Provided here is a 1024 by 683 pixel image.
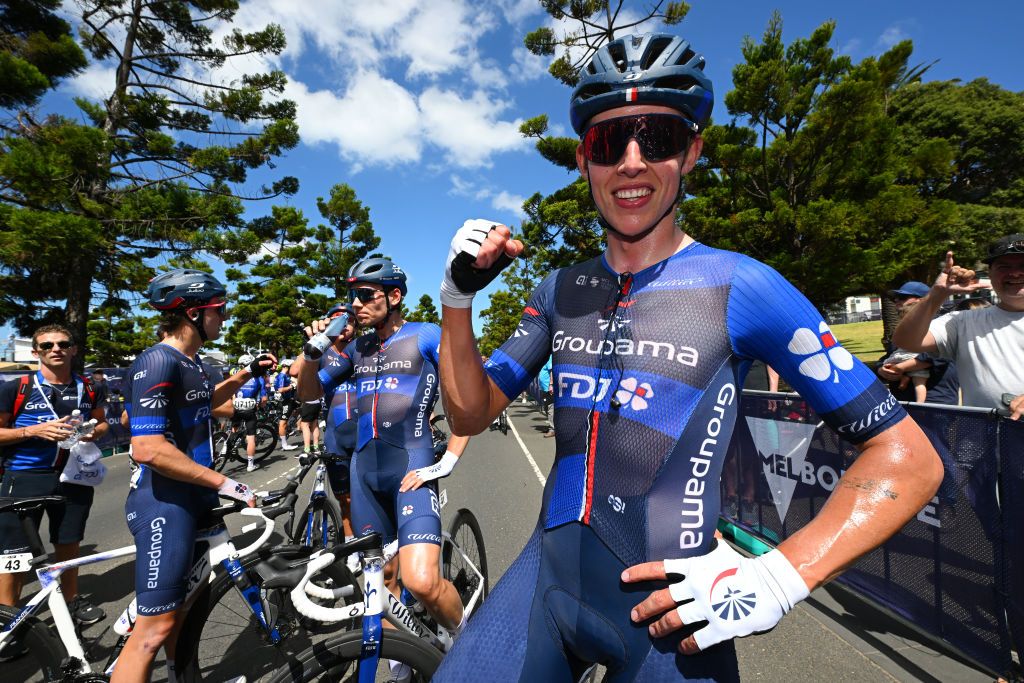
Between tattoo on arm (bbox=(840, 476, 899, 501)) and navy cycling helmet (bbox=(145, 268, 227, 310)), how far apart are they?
10.8 feet

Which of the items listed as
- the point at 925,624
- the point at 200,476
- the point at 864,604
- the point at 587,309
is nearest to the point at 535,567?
the point at 587,309

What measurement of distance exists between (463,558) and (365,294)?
215 centimetres

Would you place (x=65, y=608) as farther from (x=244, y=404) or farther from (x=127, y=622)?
(x=244, y=404)

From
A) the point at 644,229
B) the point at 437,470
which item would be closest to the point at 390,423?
the point at 437,470

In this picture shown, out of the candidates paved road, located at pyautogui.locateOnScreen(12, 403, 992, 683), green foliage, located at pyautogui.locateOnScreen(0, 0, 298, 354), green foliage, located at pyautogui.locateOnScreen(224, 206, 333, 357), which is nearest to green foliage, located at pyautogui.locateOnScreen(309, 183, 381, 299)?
green foliage, located at pyautogui.locateOnScreen(224, 206, 333, 357)

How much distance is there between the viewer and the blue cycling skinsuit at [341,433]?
502 cm

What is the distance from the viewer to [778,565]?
1077 millimetres

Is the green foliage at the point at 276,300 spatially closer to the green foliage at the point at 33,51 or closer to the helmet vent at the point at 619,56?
the green foliage at the point at 33,51

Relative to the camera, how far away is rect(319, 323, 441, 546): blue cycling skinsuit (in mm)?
3490

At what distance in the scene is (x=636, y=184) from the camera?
5.09ft

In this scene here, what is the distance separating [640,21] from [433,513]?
692 inches

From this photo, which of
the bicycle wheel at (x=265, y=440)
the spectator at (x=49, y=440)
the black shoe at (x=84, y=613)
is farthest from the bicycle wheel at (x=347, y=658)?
the bicycle wheel at (x=265, y=440)

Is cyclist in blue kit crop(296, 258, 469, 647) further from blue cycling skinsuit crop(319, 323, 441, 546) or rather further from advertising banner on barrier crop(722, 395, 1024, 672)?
advertising banner on barrier crop(722, 395, 1024, 672)

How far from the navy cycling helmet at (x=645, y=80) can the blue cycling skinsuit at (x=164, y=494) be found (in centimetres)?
264
